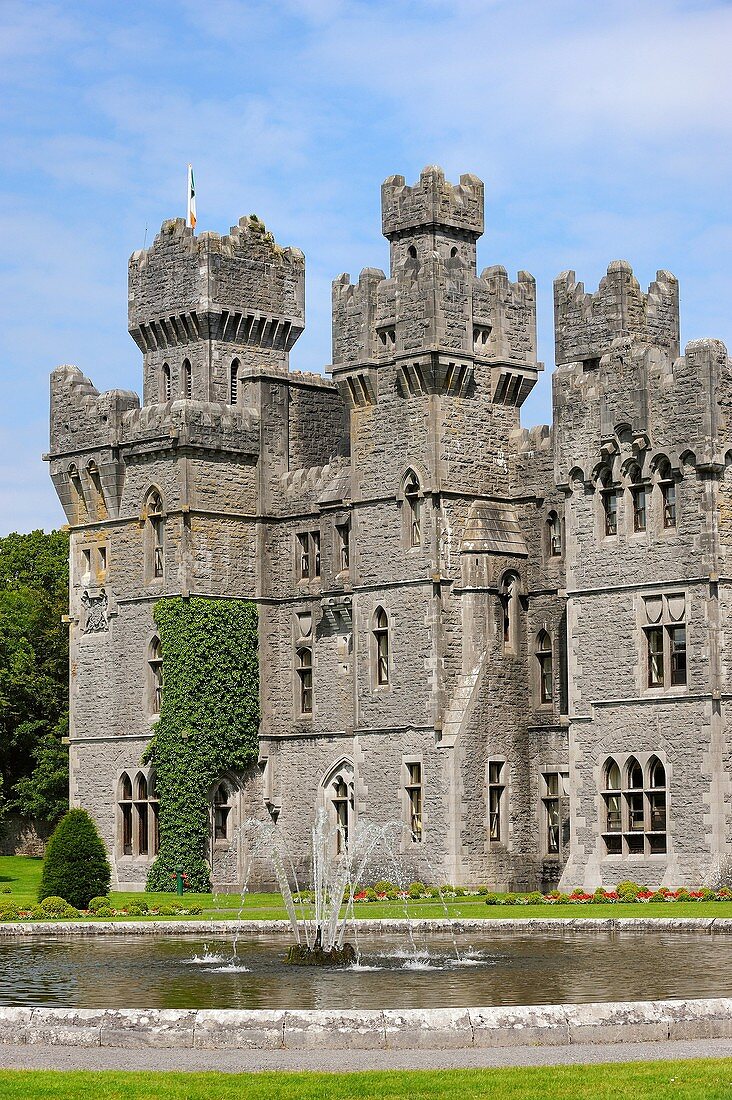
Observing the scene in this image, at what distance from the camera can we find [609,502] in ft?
142

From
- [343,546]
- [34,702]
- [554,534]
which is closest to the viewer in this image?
[554,534]

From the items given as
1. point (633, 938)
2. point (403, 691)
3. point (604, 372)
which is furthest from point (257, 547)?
point (633, 938)

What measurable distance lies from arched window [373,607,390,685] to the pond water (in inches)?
619

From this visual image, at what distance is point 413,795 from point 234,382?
43.4 feet

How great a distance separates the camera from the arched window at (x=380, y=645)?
47.2 metres

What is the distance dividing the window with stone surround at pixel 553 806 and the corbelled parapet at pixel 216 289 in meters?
15.0

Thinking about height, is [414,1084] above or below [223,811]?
Result: below

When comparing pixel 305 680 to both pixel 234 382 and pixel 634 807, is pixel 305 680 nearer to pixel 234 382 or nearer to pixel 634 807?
pixel 234 382

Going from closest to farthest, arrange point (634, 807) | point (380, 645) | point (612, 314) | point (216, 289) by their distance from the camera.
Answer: point (634, 807) → point (612, 314) → point (380, 645) → point (216, 289)

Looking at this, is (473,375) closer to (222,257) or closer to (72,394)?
(222,257)

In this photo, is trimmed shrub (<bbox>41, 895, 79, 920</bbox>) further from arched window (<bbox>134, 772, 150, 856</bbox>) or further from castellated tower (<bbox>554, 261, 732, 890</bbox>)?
arched window (<bbox>134, 772, 150, 856</bbox>)

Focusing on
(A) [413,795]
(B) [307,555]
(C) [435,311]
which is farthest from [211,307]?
(A) [413,795]

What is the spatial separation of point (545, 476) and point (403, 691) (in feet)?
19.9

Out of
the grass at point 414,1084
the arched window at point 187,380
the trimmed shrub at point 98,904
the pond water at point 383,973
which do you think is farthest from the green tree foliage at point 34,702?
the grass at point 414,1084
